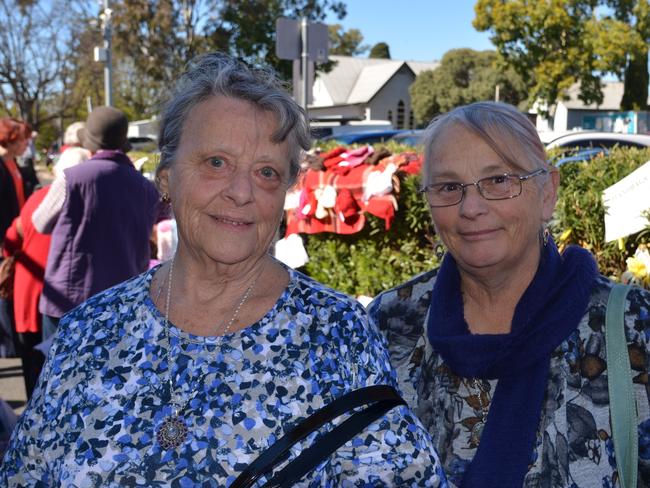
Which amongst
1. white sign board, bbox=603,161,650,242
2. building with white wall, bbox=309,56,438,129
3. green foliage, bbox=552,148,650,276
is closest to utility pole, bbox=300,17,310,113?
green foliage, bbox=552,148,650,276

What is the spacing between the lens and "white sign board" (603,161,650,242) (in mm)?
3309

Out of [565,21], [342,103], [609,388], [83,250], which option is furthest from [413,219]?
[342,103]

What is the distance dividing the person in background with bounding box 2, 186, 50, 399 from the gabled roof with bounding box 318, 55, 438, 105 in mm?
62718

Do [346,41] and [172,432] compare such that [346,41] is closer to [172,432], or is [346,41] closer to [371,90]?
[371,90]

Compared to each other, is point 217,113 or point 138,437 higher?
point 217,113

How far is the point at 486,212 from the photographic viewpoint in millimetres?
2297

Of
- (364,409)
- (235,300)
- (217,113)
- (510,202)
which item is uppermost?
(217,113)

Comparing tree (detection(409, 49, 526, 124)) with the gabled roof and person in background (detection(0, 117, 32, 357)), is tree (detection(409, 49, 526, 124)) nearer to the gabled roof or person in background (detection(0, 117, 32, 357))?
the gabled roof

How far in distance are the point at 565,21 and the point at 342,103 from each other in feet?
95.2

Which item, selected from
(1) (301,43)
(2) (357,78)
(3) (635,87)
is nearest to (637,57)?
(3) (635,87)

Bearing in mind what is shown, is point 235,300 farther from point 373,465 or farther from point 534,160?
point 534,160

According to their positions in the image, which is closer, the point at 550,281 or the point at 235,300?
the point at 235,300

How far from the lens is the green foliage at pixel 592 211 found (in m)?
3.89

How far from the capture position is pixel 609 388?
2.03 m
